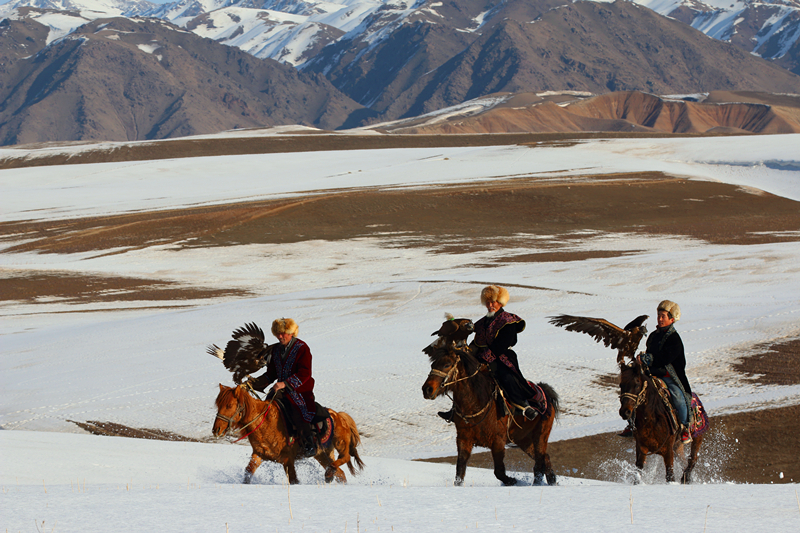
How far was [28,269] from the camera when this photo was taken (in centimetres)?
3453

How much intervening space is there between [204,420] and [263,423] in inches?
263

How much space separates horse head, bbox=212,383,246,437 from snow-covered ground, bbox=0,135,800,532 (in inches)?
23.9

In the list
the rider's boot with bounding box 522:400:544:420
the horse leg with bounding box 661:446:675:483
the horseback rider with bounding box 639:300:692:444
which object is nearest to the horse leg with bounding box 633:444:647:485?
the horse leg with bounding box 661:446:675:483

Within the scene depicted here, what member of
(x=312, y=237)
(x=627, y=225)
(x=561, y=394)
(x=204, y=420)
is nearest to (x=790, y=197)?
(x=627, y=225)

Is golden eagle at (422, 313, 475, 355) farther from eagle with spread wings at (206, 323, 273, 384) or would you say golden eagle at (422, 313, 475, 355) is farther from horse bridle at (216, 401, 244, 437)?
horse bridle at (216, 401, 244, 437)

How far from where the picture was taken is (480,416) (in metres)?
8.91

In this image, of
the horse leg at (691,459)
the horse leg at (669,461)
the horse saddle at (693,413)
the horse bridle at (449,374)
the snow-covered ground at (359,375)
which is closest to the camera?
the snow-covered ground at (359,375)

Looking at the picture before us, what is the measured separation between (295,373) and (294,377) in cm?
6

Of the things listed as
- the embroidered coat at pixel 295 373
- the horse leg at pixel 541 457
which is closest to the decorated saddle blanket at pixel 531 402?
the horse leg at pixel 541 457

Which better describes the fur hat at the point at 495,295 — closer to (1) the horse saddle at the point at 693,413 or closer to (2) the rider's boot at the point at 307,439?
(1) the horse saddle at the point at 693,413

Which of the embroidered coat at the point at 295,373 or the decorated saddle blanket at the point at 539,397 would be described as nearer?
the embroidered coat at the point at 295,373

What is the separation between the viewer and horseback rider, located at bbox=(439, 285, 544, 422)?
350 inches

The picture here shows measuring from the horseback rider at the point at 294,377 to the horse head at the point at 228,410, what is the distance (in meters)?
0.57

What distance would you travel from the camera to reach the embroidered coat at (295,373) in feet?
28.7
